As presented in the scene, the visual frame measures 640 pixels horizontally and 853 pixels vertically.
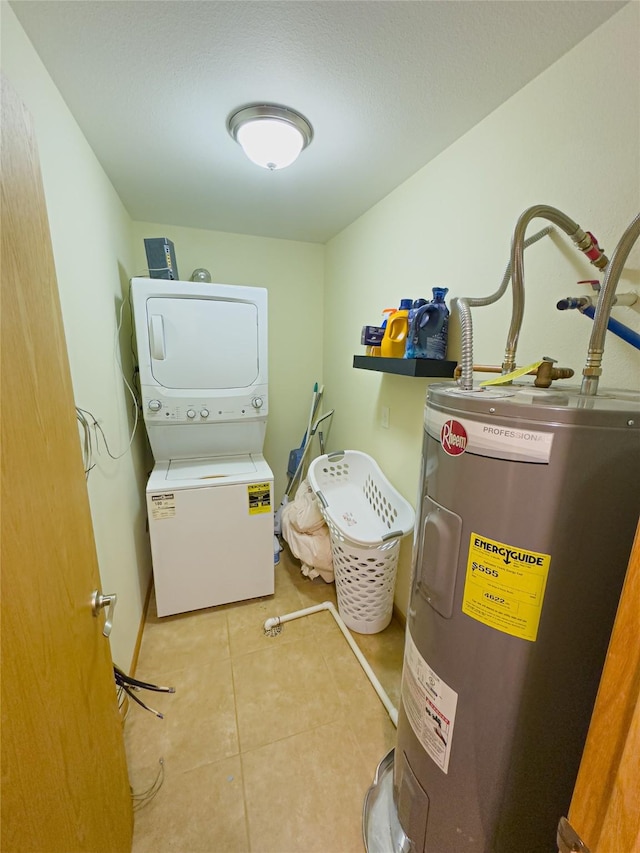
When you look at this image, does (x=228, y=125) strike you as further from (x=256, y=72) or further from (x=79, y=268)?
(x=79, y=268)

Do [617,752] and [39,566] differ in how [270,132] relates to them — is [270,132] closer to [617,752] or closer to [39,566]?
[39,566]

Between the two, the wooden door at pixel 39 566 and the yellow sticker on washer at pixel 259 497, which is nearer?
the wooden door at pixel 39 566

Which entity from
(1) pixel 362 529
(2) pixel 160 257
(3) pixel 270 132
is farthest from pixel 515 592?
(2) pixel 160 257

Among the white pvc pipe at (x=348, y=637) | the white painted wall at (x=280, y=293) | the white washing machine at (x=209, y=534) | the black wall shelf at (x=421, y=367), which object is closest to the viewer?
the black wall shelf at (x=421, y=367)

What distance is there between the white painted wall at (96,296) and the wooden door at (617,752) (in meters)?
1.41

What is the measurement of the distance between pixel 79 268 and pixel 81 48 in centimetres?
60

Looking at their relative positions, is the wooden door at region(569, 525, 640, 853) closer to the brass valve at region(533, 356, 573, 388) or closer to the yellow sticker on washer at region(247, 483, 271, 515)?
the brass valve at region(533, 356, 573, 388)

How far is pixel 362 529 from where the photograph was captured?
1.87 meters

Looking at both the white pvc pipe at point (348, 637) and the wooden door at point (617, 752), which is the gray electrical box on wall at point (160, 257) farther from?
the wooden door at point (617, 752)

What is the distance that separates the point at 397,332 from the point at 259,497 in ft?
3.77

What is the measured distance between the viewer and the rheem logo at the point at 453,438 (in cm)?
69

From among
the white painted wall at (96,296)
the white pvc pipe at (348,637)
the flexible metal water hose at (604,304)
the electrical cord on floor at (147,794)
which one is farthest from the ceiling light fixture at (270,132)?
the electrical cord on floor at (147,794)

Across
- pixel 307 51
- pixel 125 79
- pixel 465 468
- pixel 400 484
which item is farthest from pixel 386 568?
pixel 125 79

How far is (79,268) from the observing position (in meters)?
1.23
